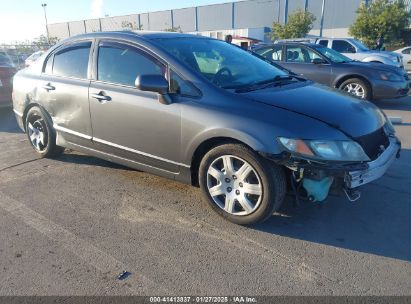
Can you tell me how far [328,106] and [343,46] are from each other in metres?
11.3

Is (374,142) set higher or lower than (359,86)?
higher

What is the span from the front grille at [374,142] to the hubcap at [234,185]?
92 cm

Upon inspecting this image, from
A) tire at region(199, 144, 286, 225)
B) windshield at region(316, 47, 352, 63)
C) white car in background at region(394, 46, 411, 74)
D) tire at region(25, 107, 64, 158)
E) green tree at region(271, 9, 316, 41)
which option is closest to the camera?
tire at region(199, 144, 286, 225)

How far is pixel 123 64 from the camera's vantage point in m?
3.85

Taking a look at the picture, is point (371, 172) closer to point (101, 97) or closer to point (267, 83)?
point (267, 83)

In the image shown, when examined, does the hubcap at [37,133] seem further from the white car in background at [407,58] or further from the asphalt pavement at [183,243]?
the white car in background at [407,58]

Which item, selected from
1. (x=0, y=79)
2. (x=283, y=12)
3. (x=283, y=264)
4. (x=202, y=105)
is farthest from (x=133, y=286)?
(x=283, y=12)

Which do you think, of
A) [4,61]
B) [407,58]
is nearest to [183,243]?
[4,61]

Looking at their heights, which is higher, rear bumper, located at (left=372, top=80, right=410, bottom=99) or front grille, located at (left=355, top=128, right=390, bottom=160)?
front grille, located at (left=355, top=128, right=390, bottom=160)

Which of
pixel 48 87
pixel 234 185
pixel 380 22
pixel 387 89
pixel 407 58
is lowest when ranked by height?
pixel 407 58

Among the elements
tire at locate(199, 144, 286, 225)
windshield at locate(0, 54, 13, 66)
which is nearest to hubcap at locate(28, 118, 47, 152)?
tire at locate(199, 144, 286, 225)

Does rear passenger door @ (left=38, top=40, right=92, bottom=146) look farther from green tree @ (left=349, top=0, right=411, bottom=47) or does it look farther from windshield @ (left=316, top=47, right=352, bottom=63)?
green tree @ (left=349, top=0, right=411, bottom=47)

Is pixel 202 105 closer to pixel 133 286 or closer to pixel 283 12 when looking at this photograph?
pixel 133 286

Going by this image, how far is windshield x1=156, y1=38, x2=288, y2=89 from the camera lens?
3.54 metres
